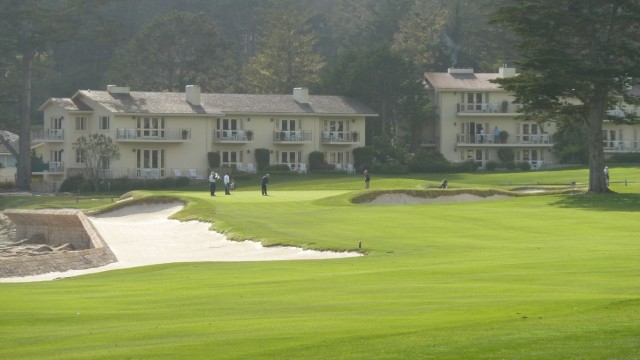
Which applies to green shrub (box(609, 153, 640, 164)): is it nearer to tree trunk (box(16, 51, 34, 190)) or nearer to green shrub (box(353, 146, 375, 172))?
green shrub (box(353, 146, 375, 172))

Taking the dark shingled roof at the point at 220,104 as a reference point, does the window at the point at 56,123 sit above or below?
below

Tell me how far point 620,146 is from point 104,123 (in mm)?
45300

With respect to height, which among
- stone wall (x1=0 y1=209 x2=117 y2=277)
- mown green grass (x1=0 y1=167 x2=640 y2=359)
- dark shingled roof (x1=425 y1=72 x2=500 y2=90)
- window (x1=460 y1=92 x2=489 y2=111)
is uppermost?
dark shingled roof (x1=425 y1=72 x2=500 y2=90)

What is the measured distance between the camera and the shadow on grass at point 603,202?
58906 mm

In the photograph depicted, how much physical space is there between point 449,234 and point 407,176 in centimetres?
5447

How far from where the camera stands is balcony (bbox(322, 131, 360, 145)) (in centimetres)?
11075

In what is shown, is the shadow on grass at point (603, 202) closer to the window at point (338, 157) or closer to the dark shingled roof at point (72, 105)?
the window at point (338, 157)

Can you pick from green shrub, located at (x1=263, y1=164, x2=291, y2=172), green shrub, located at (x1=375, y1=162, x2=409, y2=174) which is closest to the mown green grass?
green shrub, located at (x1=375, y1=162, x2=409, y2=174)

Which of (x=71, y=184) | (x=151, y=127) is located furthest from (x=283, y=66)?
(x=71, y=184)

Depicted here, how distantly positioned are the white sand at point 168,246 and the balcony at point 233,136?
38849mm

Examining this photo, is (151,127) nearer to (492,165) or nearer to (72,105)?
(72,105)

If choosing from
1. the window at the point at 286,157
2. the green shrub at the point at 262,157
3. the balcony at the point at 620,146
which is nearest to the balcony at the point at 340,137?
the window at the point at 286,157

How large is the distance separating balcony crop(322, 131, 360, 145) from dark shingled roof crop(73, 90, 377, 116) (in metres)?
1.94

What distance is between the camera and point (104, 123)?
104 meters
